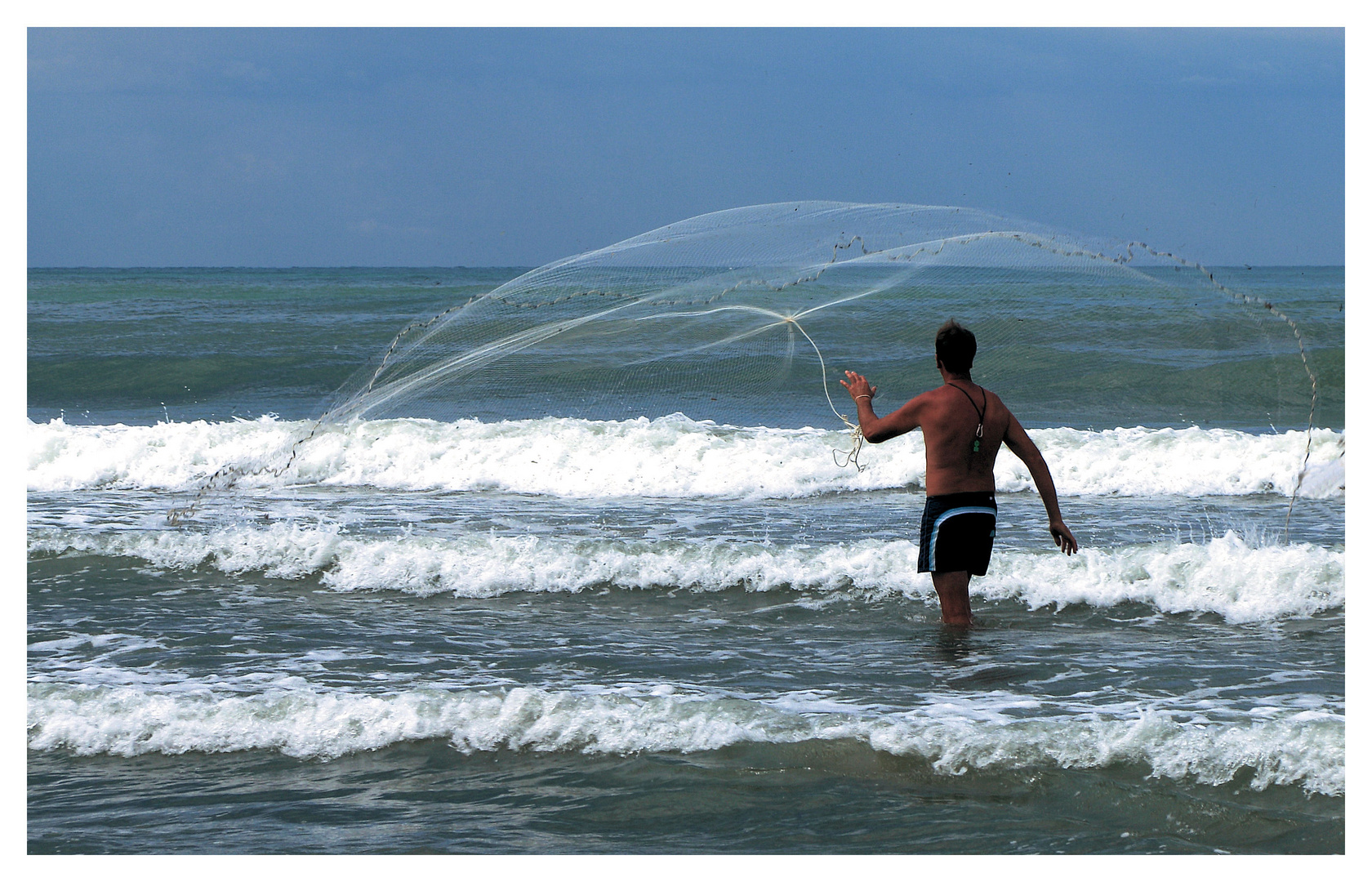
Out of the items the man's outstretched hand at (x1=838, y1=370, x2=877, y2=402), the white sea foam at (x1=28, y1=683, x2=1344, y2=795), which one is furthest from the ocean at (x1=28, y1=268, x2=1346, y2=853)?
the man's outstretched hand at (x1=838, y1=370, x2=877, y2=402)

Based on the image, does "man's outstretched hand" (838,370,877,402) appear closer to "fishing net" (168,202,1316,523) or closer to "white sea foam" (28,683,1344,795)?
"fishing net" (168,202,1316,523)

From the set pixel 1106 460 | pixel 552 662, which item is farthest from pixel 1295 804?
pixel 1106 460

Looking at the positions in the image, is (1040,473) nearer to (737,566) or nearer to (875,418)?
(875,418)

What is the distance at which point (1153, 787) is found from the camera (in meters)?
4.02

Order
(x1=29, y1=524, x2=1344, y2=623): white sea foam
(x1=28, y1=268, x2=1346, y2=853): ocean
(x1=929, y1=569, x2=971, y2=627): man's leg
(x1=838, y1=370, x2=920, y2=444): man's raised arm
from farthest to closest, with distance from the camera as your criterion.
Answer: (x1=29, y1=524, x2=1344, y2=623): white sea foam
(x1=929, y1=569, x2=971, y2=627): man's leg
(x1=838, y1=370, x2=920, y2=444): man's raised arm
(x1=28, y1=268, x2=1346, y2=853): ocean

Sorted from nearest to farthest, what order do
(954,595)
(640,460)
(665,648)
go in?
(954,595)
(665,648)
(640,460)

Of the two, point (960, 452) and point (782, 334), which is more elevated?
point (782, 334)

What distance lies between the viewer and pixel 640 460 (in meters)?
11.9

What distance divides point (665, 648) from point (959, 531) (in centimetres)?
172

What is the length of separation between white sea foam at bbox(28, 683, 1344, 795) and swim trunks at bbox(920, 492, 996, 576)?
0.77m

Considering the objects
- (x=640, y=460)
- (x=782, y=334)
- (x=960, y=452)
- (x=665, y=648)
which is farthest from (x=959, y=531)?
(x=640, y=460)

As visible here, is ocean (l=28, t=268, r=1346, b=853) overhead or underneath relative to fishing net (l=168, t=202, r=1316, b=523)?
underneath

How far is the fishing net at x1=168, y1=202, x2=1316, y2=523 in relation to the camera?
21.0ft

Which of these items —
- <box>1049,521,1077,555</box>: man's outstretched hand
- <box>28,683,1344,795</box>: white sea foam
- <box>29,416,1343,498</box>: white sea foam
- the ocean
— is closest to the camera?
the ocean
